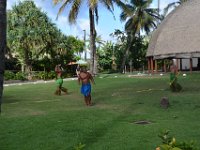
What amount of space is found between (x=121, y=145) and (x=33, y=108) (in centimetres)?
737

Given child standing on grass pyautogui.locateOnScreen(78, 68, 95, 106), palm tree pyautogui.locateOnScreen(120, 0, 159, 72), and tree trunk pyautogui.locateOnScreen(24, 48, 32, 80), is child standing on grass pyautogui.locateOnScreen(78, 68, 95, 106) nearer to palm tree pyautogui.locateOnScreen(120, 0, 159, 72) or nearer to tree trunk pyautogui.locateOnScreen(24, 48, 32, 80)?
tree trunk pyautogui.locateOnScreen(24, 48, 32, 80)

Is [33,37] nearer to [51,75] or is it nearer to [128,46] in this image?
[51,75]

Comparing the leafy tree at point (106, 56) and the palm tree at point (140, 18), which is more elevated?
the palm tree at point (140, 18)

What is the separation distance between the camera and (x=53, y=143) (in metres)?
8.25

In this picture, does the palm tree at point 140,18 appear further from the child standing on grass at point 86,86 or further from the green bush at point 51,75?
the child standing on grass at point 86,86

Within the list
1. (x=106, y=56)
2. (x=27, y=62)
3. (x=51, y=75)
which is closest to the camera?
(x=51, y=75)

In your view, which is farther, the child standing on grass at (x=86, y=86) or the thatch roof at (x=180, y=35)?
the thatch roof at (x=180, y=35)

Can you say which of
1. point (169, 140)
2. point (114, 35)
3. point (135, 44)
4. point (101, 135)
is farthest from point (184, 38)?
point (169, 140)

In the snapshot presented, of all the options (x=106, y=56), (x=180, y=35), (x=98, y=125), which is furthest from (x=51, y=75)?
(x=98, y=125)

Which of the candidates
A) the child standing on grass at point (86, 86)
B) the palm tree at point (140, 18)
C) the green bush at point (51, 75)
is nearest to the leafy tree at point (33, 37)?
the green bush at point (51, 75)

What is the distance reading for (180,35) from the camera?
42.3 meters

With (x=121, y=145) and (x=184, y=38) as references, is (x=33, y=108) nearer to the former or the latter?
(x=121, y=145)

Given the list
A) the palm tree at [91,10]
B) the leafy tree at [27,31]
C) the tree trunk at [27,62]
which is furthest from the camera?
the tree trunk at [27,62]

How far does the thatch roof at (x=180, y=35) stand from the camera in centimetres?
4097
